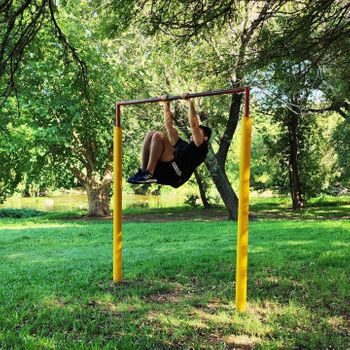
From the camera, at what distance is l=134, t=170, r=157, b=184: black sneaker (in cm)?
557

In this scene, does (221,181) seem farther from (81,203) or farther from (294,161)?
(81,203)

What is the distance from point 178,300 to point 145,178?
1.56m

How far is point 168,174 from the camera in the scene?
560 centimetres

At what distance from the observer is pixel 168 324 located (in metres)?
4.46

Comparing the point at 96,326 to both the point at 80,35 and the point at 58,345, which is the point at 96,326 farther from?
the point at 80,35

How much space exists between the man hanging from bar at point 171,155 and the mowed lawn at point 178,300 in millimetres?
1457

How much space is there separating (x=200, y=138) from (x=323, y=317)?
97.6 inches

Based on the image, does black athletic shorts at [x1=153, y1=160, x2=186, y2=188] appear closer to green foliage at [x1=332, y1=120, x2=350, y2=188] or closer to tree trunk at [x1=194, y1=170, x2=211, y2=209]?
green foliage at [x1=332, y1=120, x2=350, y2=188]

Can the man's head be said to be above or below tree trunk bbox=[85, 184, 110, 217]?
above

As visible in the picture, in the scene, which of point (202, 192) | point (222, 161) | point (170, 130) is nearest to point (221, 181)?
point (222, 161)

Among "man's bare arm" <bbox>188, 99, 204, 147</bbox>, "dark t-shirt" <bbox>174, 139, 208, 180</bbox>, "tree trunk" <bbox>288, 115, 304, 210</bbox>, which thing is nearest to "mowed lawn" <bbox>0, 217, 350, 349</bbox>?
"dark t-shirt" <bbox>174, 139, 208, 180</bbox>

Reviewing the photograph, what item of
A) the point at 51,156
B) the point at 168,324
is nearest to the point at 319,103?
the point at 51,156

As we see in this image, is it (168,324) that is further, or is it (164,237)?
(164,237)

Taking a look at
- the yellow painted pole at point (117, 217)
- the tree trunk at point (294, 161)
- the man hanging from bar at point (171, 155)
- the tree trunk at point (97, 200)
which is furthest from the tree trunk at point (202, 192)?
the man hanging from bar at point (171, 155)
